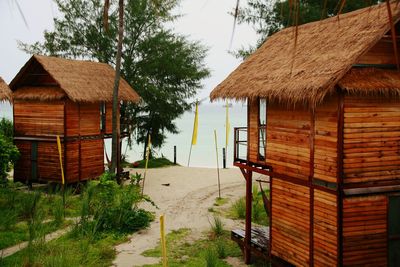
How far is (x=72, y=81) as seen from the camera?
1916cm

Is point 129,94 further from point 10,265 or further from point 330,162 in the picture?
point 330,162

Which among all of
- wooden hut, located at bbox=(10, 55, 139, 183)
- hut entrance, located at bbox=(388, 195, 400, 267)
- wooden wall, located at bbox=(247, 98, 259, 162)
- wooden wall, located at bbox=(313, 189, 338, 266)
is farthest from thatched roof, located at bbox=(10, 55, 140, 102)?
hut entrance, located at bbox=(388, 195, 400, 267)

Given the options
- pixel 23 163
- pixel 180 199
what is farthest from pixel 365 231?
pixel 23 163

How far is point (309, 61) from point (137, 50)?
2099 cm

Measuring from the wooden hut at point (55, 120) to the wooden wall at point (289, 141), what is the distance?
32.7ft

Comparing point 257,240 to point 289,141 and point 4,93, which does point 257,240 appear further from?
point 4,93

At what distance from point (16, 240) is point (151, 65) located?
59.5 ft

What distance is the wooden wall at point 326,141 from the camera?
343 inches

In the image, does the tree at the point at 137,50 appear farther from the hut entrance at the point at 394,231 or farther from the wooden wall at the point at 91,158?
the hut entrance at the point at 394,231

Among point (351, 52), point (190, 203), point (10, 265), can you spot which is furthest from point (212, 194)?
point (351, 52)

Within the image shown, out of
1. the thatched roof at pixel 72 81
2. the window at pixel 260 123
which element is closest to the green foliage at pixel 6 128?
the thatched roof at pixel 72 81

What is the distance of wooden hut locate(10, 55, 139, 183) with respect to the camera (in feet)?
60.5

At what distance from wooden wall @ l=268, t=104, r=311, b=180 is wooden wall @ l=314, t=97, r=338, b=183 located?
0.99ft

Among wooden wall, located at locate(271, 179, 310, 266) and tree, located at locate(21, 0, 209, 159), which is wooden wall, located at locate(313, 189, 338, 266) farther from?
tree, located at locate(21, 0, 209, 159)
